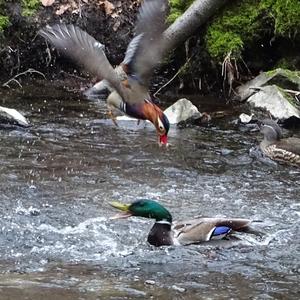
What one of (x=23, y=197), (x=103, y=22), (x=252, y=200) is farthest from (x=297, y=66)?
(x=23, y=197)

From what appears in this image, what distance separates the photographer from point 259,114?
1156 centimetres

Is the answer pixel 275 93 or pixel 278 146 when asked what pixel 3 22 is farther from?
pixel 278 146

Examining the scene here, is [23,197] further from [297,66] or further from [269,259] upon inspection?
[297,66]

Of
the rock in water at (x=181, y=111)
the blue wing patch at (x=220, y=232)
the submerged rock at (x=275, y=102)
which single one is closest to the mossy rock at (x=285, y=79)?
the submerged rock at (x=275, y=102)

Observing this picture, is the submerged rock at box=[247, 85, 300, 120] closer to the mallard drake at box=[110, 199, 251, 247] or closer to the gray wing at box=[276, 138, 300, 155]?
the gray wing at box=[276, 138, 300, 155]

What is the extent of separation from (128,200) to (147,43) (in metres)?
1.54

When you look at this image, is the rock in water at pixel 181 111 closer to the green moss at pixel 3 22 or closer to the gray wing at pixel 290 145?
the gray wing at pixel 290 145

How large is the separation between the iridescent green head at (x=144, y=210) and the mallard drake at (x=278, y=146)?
3.14 meters

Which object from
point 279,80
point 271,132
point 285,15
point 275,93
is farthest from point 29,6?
point 271,132

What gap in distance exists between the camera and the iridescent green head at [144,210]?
6.57 metres

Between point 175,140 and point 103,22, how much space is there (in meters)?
4.32

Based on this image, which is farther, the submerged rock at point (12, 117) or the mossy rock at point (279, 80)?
the mossy rock at point (279, 80)

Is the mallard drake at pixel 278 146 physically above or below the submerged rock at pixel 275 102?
below

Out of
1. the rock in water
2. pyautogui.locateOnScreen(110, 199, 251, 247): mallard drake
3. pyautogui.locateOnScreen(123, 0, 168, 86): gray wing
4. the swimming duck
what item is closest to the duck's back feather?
pyautogui.locateOnScreen(110, 199, 251, 247): mallard drake
